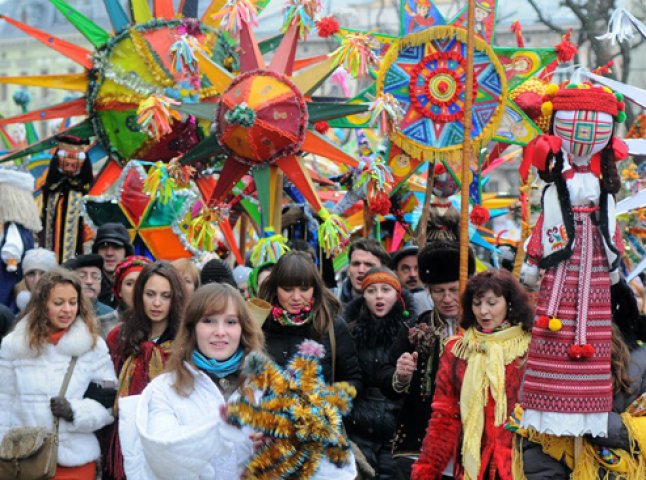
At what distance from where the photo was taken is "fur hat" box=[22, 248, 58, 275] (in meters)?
8.62

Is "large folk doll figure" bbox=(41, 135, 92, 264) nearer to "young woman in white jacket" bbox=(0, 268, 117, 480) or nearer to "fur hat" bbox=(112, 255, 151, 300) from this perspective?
"fur hat" bbox=(112, 255, 151, 300)

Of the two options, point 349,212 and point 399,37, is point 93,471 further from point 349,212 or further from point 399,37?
point 349,212

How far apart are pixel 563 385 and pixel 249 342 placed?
1405 millimetres

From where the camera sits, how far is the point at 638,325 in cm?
576

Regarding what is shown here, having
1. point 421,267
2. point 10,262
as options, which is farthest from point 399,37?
point 10,262

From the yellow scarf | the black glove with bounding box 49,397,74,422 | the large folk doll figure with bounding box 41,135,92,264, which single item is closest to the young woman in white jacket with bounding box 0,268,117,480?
the black glove with bounding box 49,397,74,422

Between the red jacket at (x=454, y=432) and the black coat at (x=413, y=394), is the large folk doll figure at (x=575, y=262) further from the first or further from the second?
the black coat at (x=413, y=394)

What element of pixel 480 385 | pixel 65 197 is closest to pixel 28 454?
pixel 480 385

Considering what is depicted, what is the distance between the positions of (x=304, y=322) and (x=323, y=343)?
0.15 meters

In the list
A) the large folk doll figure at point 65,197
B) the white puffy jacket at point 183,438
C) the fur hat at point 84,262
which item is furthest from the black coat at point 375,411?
the large folk doll figure at point 65,197

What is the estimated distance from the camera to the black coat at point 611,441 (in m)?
5.39

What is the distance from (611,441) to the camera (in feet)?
17.7

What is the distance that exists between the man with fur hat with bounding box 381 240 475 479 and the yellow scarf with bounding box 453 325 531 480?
0.65 metres

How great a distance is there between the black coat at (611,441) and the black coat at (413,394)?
99 cm
